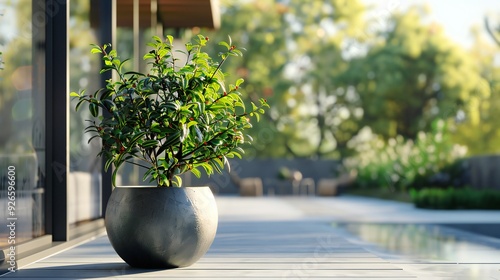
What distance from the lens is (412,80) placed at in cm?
2522

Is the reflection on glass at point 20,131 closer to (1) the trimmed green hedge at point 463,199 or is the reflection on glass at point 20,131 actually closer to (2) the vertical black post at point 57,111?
(2) the vertical black post at point 57,111

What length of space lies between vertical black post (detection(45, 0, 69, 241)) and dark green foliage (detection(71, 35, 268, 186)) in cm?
127

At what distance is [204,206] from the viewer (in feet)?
13.7

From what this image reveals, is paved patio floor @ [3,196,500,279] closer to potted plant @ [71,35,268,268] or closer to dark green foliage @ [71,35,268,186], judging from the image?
potted plant @ [71,35,268,268]

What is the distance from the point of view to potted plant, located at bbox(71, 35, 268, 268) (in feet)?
13.3

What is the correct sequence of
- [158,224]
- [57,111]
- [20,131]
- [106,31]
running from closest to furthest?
[158,224]
[20,131]
[57,111]
[106,31]

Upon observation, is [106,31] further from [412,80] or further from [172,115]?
[412,80]

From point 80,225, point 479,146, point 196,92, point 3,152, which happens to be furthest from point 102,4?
point 479,146

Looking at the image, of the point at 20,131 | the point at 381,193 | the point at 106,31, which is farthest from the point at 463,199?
the point at 20,131

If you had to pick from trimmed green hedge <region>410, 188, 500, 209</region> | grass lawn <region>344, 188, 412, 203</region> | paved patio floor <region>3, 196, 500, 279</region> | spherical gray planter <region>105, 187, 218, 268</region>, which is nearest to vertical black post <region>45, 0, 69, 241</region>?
paved patio floor <region>3, 196, 500, 279</region>

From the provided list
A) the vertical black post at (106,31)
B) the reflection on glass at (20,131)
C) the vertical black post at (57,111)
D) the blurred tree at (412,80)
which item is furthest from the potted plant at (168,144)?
the blurred tree at (412,80)

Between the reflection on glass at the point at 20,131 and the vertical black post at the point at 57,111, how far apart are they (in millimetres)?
91

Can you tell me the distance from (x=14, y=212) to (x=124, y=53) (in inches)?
348

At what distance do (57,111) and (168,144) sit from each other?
1705 mm
